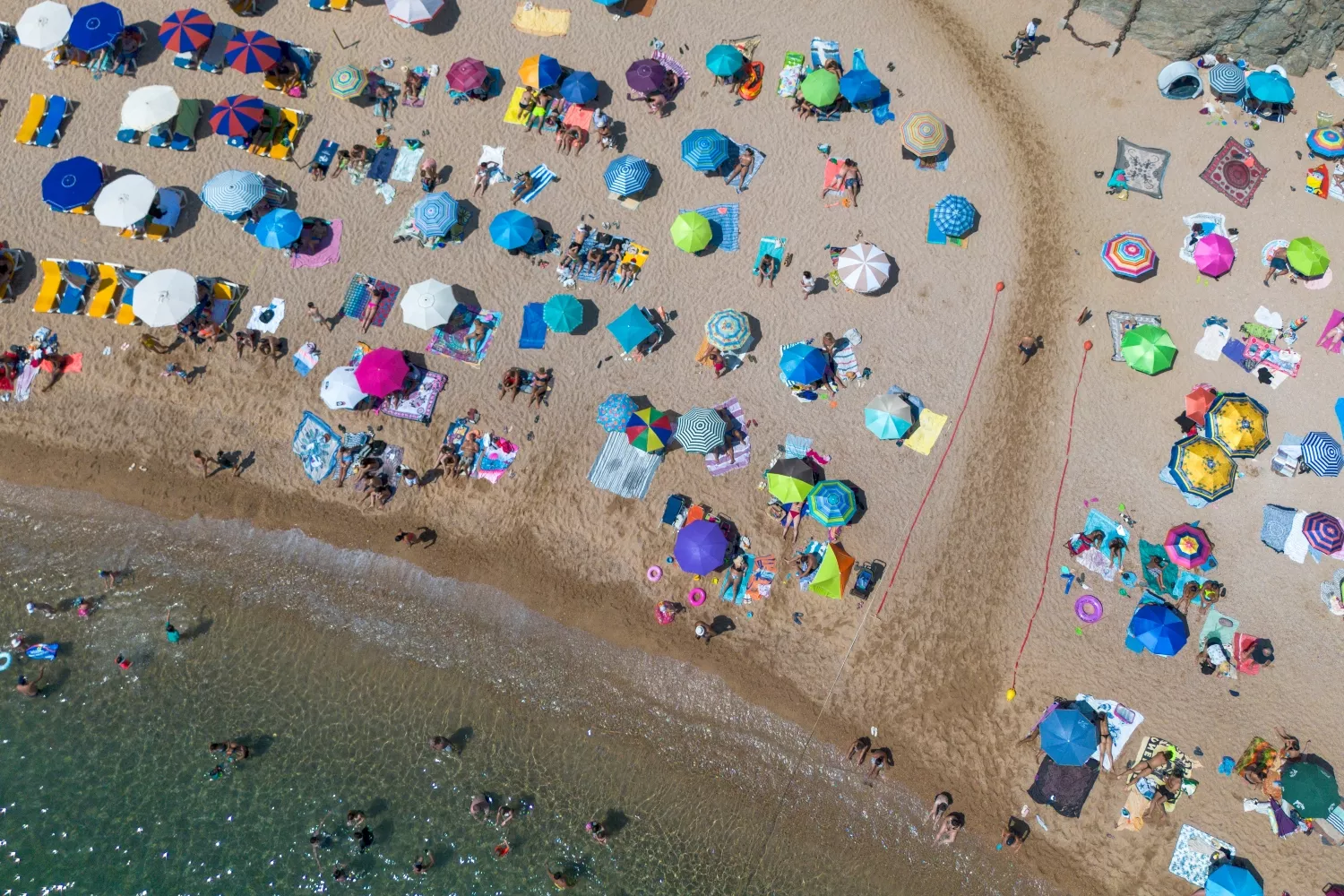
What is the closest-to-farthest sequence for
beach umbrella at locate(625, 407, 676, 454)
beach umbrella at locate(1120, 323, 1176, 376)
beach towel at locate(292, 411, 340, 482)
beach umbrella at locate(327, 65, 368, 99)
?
1. beach umbrella at locate(625, 407, 676, 454)
2. beach umbrella at locate(1120, 323, 1176, 376)
3. beach towel at locate(292, 411, 340, 482)
4. beach umbrella at locate(327, 65, 368, 99)

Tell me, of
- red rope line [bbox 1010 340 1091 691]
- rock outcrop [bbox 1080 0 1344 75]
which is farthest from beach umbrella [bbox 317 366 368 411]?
rock outcrop [bbox 1080 0 1344 75]

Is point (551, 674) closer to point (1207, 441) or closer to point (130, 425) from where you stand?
point (130, 425)

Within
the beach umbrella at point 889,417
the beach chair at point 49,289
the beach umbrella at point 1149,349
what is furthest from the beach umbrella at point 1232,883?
the beach chair at point 49,289

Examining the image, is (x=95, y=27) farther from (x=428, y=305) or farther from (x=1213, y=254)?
(x=1213, y=254)

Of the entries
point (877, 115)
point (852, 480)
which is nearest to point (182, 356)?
point (852, 480)

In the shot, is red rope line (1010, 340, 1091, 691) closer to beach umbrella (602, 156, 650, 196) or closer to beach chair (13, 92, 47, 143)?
beach umbrella (602, 156, 650, 196)
